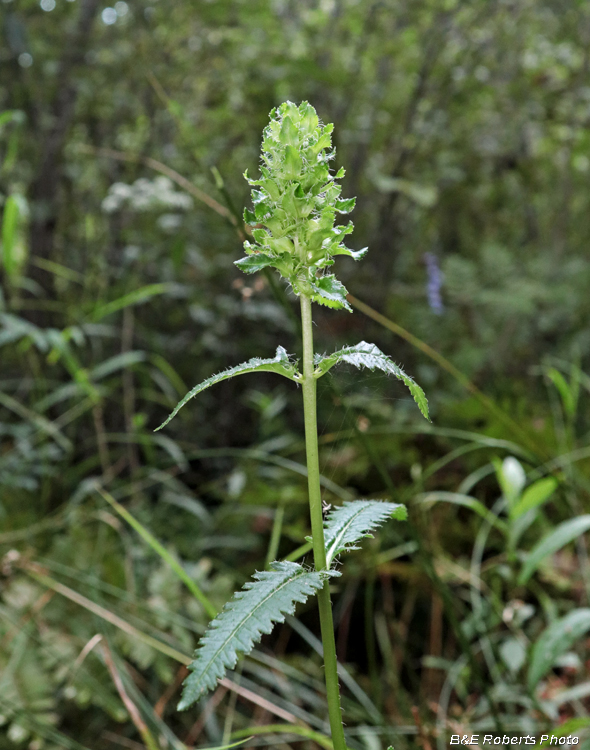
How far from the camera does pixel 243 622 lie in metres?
0.46

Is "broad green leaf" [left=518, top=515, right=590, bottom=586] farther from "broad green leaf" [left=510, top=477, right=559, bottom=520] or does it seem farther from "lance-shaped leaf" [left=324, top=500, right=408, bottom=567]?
"lance-shaped leaf" [left=324, top=500, right=408, bottom=567]

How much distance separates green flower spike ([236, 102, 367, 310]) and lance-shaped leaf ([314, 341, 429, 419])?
47 mm

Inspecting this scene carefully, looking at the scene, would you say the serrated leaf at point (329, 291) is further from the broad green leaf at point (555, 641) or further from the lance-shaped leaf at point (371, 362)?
the broad green leaf at point (555, 641)

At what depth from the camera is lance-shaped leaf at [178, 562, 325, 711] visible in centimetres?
43

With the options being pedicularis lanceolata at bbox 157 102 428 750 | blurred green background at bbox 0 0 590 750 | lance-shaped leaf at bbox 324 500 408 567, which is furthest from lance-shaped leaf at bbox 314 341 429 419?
blurred green background at bbox 0 0 590 750

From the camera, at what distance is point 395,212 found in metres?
3.24

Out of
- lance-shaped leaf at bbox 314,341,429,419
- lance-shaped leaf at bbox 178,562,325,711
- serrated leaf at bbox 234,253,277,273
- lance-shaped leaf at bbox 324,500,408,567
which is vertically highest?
serrated leaf at bbox 234,253,277,273

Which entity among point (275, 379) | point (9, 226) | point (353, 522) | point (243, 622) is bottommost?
point (243, 622)

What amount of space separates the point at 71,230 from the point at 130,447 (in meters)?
1.73

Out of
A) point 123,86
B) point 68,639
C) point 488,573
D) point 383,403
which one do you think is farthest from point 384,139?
point 68,639

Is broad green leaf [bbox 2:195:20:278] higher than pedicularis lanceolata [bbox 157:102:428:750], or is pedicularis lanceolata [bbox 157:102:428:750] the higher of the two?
broad green leaf [bbox 2:195:20:278]

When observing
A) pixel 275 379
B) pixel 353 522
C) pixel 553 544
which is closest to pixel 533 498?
pixel 553 544

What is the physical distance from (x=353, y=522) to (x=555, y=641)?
0.68m

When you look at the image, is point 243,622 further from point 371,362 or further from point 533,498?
point 533,498
